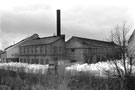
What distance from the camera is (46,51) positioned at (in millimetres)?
25828

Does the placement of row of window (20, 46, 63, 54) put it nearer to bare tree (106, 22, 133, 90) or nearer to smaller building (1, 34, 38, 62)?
smaller building (1, 34, 38, 62)

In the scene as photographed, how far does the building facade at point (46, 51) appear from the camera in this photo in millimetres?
25672

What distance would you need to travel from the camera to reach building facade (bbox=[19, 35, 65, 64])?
25672mm

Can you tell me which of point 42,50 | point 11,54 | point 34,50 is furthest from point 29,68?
point 11,54

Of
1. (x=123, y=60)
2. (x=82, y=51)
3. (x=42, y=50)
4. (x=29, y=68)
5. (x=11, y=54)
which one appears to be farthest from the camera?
(x=11, y=54)

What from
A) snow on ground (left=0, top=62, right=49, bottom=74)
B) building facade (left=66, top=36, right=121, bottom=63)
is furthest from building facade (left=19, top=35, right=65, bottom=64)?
snow on ground (left=0, top=62, right=49, bottom=74)

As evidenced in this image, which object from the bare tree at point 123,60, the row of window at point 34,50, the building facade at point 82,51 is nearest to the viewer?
the bare tree at point 123,60

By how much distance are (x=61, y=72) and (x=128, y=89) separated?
5.53 metres

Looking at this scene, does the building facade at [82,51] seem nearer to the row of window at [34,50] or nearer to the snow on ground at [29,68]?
the row of window at [34,50]

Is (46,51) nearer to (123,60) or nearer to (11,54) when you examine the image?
(11,54)

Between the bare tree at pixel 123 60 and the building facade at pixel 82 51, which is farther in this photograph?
the building facade at pixel 82 51

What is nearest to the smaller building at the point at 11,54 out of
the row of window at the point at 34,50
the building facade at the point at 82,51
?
the row of window at the point at 34,50

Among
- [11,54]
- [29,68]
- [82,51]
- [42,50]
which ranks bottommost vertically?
[29,68]

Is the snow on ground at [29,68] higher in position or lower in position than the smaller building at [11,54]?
lower
